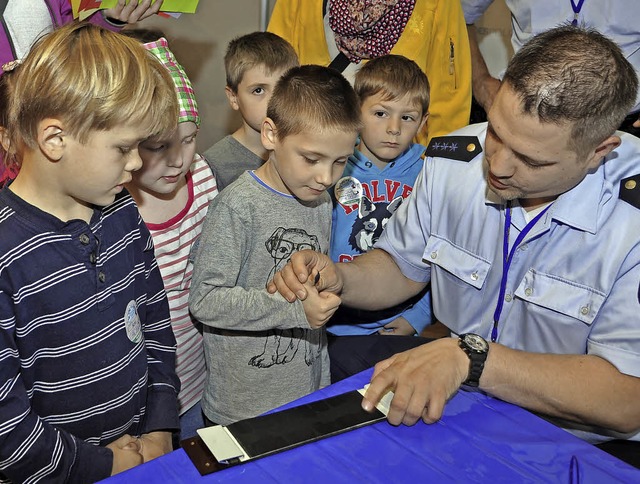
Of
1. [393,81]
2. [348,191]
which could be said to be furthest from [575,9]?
[348,191]

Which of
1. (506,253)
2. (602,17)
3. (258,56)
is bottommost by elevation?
(506,253)

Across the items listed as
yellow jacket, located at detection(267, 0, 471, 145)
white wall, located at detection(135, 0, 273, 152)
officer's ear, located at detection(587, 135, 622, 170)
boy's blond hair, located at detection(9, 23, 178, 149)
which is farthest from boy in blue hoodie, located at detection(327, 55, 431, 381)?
white wall, located at detection(135, 0, 273, 152)

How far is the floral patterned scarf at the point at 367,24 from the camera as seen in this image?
10.5 ft

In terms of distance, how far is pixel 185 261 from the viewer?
211 cm

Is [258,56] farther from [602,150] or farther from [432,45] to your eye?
[602,150]

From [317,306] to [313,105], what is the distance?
0.58 meters

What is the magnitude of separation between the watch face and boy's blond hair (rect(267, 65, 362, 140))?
69 cm

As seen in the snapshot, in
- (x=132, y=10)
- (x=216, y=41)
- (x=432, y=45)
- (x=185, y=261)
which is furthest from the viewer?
(x=216, y=41)

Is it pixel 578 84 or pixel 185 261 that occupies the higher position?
pixel 578 84

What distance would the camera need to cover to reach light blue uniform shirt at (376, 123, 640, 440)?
1773mm

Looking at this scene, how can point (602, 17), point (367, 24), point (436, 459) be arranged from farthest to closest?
point (367, 24) → point (602, 17) → point (436, 459)

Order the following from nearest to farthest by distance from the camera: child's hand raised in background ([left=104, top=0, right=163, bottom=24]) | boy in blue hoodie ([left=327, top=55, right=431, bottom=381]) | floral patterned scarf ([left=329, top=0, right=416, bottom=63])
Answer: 1. child's hand raised in background ([left=104, top=0, right=163, bottom=24])
2. boy in blue hoodie ([left=327, top=55, right=431, bottom=381])
3. floral patterned scarf ([left=329, top=0, right=416, bottom=63])

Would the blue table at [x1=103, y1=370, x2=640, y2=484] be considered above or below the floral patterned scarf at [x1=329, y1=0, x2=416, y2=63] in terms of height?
below

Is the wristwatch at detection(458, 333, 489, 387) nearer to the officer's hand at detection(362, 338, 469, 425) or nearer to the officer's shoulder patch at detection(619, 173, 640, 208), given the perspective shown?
the officer's hand at detection(362, 338, 469, 425)
